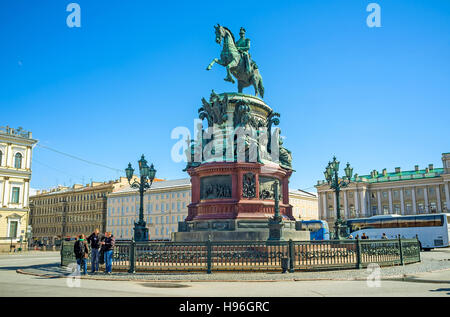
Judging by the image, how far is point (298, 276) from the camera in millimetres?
14047

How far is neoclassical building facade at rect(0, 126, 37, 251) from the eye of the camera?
185 ft

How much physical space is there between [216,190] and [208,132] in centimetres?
428

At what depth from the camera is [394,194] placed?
103m

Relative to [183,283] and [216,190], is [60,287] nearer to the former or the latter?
[183,283]

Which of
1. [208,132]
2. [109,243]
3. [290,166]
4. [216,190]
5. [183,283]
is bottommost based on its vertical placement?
[183,283]

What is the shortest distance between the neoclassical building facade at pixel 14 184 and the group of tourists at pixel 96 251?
46.1 meters

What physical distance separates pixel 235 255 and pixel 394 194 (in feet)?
320

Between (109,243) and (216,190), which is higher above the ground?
(216,190)

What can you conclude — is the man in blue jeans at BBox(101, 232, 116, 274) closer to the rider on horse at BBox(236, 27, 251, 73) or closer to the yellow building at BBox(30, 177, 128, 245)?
the rider on horse at BBox(236, 27, 251, 73)

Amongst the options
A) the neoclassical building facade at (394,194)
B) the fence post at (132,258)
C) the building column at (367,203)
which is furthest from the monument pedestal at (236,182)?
the building column at (367,203)

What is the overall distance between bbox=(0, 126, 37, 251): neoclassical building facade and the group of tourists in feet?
151

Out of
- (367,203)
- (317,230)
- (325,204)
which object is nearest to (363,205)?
(367,203)

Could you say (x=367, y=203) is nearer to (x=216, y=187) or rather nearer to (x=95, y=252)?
(x=216, y=187)
